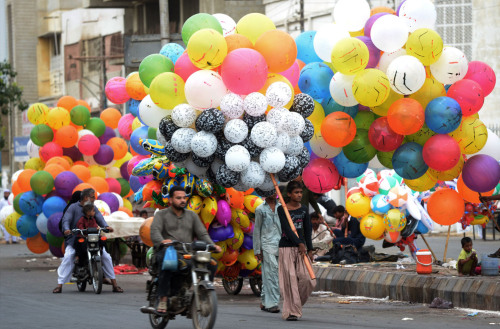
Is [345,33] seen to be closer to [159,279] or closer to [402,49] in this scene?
[402,49]

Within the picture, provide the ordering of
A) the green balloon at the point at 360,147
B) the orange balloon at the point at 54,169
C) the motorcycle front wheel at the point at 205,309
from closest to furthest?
the motorcycle front wheel at the point at 205,309
the green balloon at the point at 360,147
the orange balloon at the point at 54,169

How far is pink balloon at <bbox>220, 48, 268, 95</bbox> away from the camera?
14.7m

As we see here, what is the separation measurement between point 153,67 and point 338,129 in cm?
274

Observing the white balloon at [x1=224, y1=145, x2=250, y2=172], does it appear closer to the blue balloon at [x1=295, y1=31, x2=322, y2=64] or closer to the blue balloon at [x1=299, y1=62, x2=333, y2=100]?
the blue balloon at [x1=299, y1=62, x2=333, y2=100]

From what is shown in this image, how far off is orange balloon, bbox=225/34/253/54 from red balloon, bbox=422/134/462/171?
9.20 feet

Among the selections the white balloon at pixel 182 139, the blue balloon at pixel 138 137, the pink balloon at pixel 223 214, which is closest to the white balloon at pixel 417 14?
the white balloon at pixel 182 139

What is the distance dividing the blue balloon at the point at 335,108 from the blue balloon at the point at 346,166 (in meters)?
0.68

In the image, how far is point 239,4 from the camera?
152 feet

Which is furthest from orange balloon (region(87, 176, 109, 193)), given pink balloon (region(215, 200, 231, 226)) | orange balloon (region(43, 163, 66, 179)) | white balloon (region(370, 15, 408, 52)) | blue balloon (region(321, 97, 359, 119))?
white balloon (region(370, 15, 408, 52))

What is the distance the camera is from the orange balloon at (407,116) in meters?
15.2

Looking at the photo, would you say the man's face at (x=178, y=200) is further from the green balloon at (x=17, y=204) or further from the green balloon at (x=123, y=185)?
the green balloon at (x=123, y=185)

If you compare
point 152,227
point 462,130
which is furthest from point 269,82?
point 152,227

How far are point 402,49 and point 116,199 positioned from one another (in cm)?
1027

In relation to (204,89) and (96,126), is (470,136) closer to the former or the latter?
(204,89)
